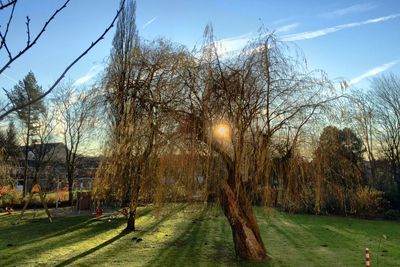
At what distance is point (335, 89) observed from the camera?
8.76 meters

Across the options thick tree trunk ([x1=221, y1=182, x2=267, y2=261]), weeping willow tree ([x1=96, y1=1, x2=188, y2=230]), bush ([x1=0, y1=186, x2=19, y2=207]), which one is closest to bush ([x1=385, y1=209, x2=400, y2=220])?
thick tree trunk ([x1=221, y1=182, x2=267, y2=261])

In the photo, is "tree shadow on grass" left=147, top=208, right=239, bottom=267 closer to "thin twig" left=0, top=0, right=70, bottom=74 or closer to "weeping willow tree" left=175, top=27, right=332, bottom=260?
"weeping willow tree" left=175, top=27, right=332, bottom=260

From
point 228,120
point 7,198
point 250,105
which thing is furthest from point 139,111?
point 7,198

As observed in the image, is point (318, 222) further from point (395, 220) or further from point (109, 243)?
point (109, 243)

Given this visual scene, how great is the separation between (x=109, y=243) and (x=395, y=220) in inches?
530

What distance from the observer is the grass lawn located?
8.98 metres

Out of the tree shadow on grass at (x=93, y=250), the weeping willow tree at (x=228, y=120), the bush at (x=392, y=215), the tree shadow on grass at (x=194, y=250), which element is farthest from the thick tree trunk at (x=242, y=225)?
the bush at (x=392, y=215)

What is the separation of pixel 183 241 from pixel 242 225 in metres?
3.17

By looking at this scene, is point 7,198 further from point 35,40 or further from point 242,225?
point 35,40

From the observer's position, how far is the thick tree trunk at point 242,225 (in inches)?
349

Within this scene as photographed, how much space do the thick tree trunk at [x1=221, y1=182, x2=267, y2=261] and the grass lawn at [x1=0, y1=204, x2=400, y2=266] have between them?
1.02ft

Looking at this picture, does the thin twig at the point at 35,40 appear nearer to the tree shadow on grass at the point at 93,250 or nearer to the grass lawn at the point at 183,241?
the grass lawn at the point at 183,241

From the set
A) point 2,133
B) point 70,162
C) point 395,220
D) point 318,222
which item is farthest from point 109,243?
point 2,133

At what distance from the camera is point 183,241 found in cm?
1162
